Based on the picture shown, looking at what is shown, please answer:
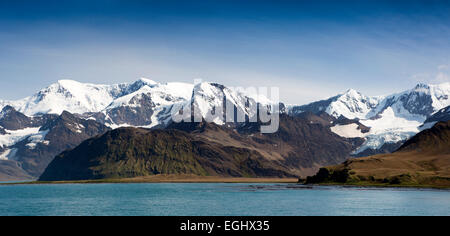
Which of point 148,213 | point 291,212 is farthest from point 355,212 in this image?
point 148,213

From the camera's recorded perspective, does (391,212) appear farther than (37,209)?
No

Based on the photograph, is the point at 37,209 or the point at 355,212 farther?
the point at 37,209

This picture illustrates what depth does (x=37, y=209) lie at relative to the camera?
184m

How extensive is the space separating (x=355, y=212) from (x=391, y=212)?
10.7 meters

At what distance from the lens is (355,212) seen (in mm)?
164000
